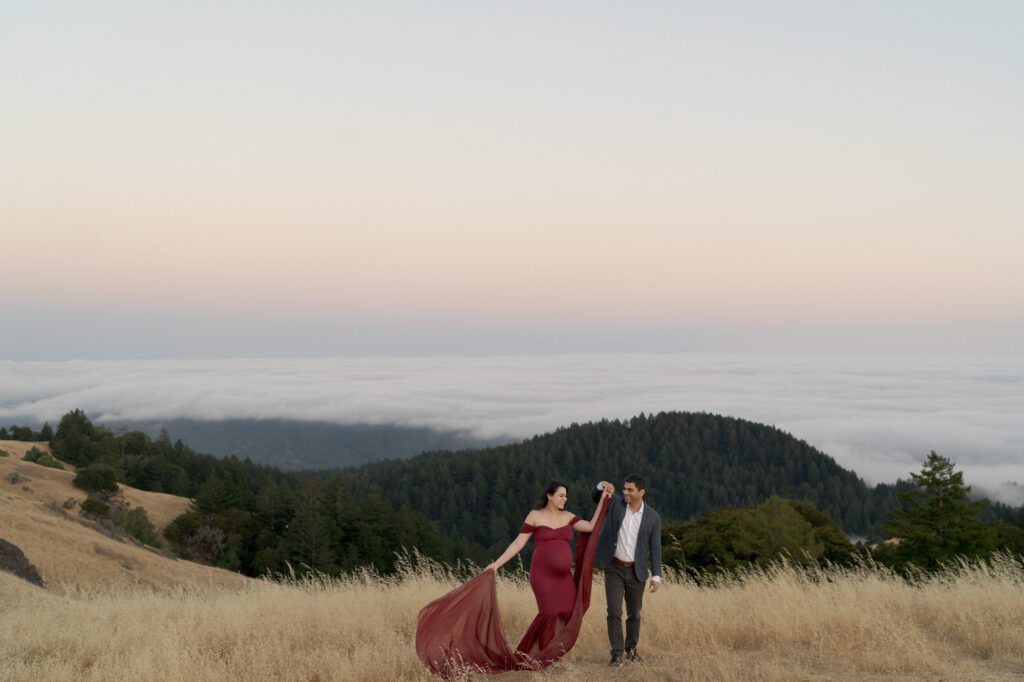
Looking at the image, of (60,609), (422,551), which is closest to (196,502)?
(422,551)

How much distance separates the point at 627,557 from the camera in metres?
7.39

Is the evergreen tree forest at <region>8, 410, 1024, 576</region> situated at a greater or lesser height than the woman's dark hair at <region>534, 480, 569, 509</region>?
lesser

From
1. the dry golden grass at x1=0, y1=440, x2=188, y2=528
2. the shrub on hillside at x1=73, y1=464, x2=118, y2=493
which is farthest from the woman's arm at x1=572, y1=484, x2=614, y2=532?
the shrub on hillside at x1=73, y1=464, x2=118, y2=493

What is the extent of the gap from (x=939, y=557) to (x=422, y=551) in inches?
1880

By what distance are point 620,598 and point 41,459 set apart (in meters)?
64.3

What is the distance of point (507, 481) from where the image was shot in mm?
144125

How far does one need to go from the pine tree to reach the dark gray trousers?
34.2 meters

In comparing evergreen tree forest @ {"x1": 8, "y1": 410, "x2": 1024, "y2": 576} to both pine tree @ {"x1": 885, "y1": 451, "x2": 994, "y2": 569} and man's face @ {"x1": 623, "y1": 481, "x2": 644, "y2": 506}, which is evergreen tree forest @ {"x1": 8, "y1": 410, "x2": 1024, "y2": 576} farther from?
man's face @ {"x1": 623, "y1": 481, "x2": 644, "y2": 506}

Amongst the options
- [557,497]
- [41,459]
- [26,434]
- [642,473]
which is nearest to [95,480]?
[41,459]

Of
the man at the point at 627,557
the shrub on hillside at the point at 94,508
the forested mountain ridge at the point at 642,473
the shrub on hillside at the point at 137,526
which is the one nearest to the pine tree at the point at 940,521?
the man at the point at 627,557

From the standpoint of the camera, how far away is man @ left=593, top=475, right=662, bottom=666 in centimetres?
739

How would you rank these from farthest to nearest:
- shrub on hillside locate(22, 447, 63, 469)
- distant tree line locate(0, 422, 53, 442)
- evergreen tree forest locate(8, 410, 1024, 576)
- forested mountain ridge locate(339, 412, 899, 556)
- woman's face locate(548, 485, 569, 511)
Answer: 1. forested mountain ridge locate(339, 412, 899, 556)
2. distant tree line locate(0, 422, 53, 442)
3. shrub on hillside locate(22, 447, 63, 469)
4. evergreen tree forest locate(8, 410, 1024, 576)
5. woman's face locate(548, 485, 569, 511)

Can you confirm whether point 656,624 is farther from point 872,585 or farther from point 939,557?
point 939,557

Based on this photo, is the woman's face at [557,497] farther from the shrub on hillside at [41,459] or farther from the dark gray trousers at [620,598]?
the shrub on hillside at [41,459]
